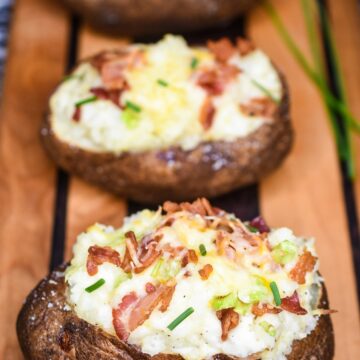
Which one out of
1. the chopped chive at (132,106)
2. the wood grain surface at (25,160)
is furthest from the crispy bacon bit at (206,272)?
the chopped chive at (132,106)

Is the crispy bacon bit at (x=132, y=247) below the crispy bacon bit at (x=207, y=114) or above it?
below

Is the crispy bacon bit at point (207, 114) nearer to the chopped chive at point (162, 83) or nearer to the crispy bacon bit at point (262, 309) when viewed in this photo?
the chopped chive at point (162, 83)

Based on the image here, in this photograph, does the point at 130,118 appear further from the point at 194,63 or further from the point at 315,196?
the point at 315,196

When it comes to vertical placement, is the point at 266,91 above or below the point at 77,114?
above

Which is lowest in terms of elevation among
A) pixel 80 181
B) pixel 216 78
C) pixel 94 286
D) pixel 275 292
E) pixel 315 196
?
pixel 80 181

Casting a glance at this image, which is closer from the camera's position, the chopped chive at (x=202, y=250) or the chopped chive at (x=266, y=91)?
the chopped chive at (x=202, y=250)

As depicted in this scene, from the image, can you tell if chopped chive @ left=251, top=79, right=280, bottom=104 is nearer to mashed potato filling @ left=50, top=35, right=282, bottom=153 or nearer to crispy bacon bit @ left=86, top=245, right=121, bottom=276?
mashed potato filling @ left=50, top=35, right=282, bottom=153

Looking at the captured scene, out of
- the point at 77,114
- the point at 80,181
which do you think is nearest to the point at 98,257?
the point at 77,114
